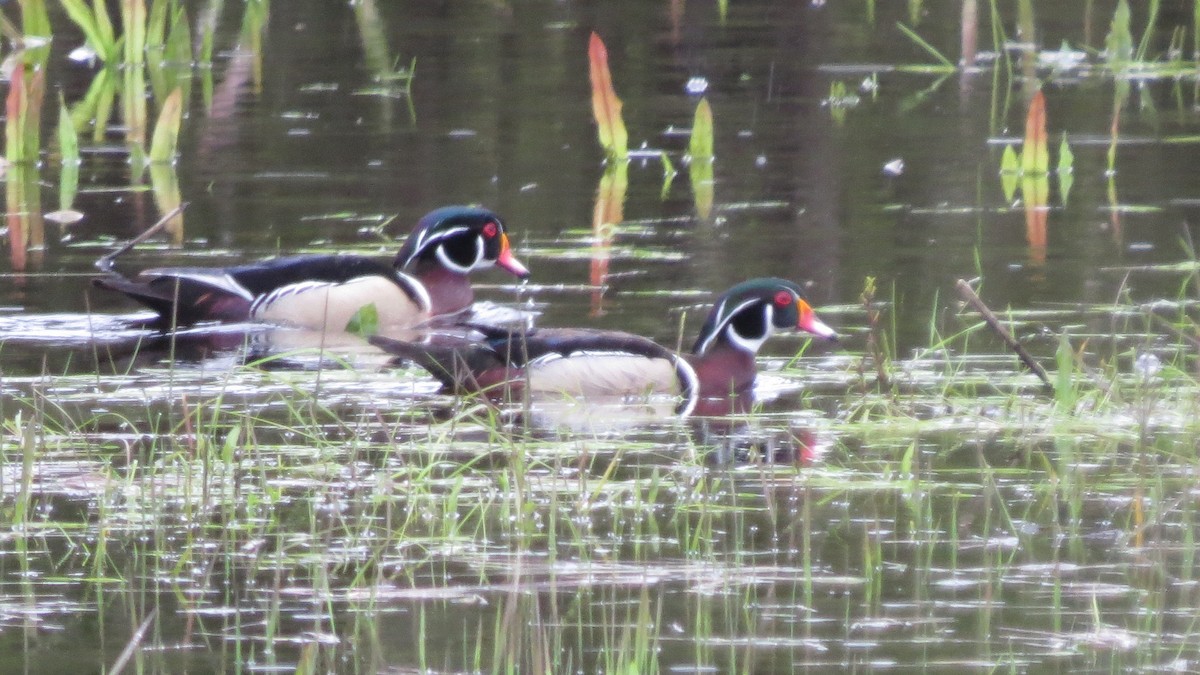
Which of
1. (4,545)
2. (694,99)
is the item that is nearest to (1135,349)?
(4,545)

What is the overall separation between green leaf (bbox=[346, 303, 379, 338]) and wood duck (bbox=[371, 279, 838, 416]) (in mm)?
1310

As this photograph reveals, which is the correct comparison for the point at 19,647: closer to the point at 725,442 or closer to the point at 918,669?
the point at 918,669

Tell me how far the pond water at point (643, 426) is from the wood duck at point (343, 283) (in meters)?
0.27

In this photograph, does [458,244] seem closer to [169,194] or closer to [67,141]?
[169,194]

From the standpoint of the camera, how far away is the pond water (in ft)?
17.1

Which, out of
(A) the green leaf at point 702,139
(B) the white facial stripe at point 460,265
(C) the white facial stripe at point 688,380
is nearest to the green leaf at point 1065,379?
(C) the white facial stripe at point 688,380

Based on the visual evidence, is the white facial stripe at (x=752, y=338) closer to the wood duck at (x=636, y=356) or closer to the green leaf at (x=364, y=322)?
the wood duck at (x=636, y=356)

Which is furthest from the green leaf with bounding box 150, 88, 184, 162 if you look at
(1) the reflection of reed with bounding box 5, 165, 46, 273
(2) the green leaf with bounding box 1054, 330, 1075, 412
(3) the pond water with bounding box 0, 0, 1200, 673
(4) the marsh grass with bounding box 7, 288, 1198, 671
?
(2) the green leaf with bounding box 1054, 330, 1075, 412

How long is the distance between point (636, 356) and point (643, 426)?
2.36 ft

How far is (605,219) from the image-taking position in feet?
40.3

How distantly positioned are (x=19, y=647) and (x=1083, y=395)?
3699mm

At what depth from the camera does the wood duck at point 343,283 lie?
1007 centimetres

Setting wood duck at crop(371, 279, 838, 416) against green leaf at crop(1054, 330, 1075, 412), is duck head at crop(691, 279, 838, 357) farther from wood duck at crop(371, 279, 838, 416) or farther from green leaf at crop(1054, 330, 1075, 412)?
green leaf at crop(1054, 330, 1075, 412)

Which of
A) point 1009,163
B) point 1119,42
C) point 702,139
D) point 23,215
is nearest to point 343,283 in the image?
point 23,215
